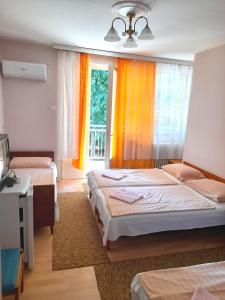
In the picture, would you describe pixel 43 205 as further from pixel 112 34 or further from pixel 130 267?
pixel 112 34

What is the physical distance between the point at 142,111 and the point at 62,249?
317 cm

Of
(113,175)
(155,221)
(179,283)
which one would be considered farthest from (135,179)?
(179,283)

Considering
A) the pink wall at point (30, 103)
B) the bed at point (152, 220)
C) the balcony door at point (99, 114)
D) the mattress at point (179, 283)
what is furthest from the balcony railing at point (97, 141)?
the mattress at point (179, 283)

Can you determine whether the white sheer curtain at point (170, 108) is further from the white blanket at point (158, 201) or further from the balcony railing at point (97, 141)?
the white blanket at point (158, 201)

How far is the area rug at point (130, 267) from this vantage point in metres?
2.00

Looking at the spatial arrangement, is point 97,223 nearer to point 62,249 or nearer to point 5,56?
point 62,249

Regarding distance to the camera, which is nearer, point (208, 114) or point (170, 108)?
point (208, 114)

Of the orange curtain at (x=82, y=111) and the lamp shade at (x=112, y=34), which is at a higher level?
the lamp shade at (x=112, y=34)

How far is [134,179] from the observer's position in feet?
12.0

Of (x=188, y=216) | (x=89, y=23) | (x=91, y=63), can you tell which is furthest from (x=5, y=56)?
(x=188, y=216)

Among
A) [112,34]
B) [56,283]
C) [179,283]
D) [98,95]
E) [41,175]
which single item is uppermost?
[112,34]

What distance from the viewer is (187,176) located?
3.67 meters

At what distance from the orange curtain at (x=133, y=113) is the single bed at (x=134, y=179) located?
851 mm

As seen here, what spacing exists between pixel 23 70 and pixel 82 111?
1.25 meters
